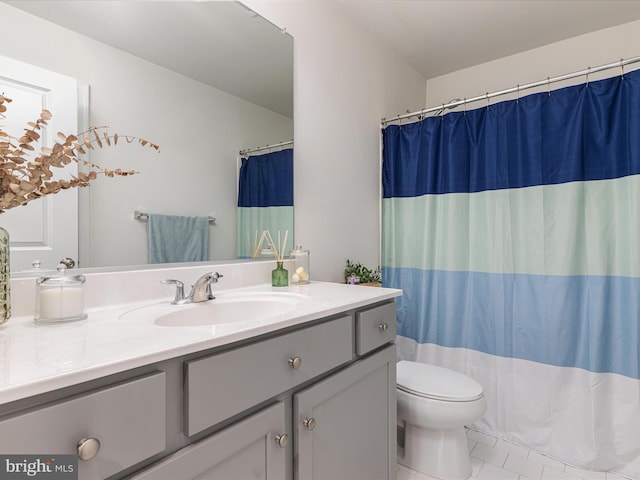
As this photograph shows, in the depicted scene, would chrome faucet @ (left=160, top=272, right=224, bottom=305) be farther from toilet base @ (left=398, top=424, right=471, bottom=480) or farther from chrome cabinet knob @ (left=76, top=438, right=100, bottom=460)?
toilet base @ (left=398, top=424, right=471, bottom=480)

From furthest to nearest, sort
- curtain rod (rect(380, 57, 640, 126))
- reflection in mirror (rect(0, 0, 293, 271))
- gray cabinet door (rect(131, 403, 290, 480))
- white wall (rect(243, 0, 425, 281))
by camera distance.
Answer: white wall (rect(243, 0, 425, 281)) → curtain rod (rect(380, 57, 640, 126)) → reflection in mirror (rect(0, 0, 293, 271)) → gray cabinet door (rect(131, 403, 290, 480))

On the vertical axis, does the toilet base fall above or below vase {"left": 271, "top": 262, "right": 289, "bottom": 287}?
below

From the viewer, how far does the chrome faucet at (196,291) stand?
1130 millimetres

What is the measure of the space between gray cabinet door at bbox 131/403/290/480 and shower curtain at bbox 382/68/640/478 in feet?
4.85

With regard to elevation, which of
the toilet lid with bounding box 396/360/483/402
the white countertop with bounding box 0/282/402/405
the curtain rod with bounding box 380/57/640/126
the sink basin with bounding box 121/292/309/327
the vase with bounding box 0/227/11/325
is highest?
the curtain rod with bounding box 380/57/640/126

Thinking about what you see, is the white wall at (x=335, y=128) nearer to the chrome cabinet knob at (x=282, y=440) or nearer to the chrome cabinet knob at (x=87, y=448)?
the chrome cabinet knob at (x=282, y=440)

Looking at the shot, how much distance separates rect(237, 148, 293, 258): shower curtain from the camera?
1527 mm

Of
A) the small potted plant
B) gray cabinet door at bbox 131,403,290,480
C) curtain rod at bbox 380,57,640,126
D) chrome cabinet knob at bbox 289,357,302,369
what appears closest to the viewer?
gray cabinet door at bbox 131,403,290,480

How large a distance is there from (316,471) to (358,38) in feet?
7.09

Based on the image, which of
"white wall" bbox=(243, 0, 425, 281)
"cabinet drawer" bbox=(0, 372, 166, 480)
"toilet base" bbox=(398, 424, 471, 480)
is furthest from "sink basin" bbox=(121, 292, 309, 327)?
"toilet base" bbox=(398, 424, 471, 480)

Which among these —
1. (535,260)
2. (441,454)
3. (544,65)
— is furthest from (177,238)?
(544,65)

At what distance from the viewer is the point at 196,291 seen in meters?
1.16

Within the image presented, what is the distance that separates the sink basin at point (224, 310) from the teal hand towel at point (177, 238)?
21cm

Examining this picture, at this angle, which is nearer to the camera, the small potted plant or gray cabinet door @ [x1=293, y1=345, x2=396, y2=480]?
gray cabinet door @ [x1=293, y1=345, x2=396, y2=480]
